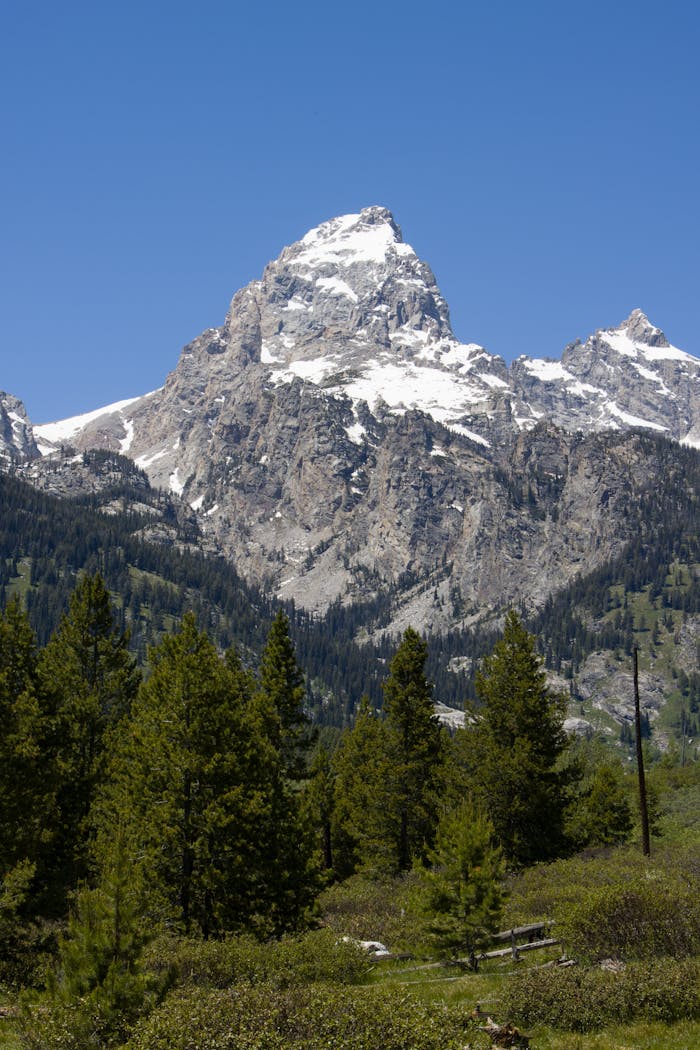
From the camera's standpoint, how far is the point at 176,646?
3312 cm

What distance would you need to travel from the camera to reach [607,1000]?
63.0 feet

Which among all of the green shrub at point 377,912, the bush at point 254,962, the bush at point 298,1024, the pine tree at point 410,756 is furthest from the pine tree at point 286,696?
the bush at point 298,1024

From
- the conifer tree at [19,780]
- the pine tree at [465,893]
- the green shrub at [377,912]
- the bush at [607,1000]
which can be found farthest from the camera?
the green shrub at [377,912]

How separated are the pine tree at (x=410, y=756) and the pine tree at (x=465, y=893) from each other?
1895cm

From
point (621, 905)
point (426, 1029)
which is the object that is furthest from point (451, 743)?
point (426, 1029)

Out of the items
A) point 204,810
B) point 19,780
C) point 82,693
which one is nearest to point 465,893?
point 204,810

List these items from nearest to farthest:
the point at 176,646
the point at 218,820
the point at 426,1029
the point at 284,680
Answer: the point at 426,1029
the point at 218,820
the point at 176,646
the point at 284,680

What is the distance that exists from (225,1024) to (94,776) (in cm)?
2540

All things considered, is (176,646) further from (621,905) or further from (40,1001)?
(621,905)

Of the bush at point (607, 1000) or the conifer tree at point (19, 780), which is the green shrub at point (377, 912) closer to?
the bush at point (607, 1000)

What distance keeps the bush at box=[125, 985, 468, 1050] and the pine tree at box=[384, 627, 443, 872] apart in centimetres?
3011

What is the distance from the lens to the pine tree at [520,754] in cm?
4209

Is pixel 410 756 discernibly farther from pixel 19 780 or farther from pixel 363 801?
pixel 19 780

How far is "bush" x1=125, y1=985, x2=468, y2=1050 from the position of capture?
15367mm
